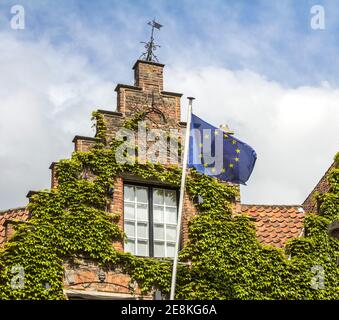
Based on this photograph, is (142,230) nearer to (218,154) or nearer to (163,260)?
(163,260)

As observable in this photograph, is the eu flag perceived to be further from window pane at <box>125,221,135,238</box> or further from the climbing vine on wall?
window pane at <box>125,221,135,238</box>

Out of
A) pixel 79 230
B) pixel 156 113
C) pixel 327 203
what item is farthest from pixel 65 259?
pixel 327 203

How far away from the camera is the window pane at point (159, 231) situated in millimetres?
23328

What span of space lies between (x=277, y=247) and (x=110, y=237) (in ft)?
13.6

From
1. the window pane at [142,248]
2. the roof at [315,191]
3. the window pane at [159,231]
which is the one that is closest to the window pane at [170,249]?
the window pane at [159,231]

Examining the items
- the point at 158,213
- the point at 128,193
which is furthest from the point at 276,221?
the point at 128,193

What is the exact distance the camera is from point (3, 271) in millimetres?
21484

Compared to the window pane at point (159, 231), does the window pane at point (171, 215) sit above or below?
above

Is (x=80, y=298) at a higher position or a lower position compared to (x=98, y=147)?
lower

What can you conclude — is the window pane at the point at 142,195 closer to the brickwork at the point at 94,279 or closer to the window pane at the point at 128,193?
the window pane at the point at 128,193

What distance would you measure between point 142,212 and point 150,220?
0.27 metres

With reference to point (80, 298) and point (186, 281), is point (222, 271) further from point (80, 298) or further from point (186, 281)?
point (80, 298)

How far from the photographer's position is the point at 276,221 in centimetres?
2602
